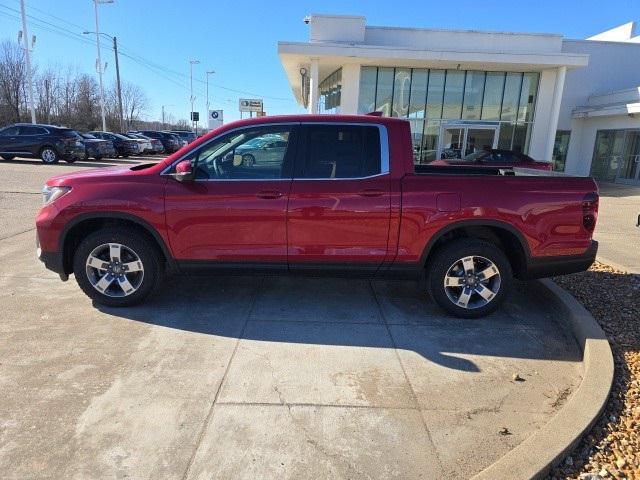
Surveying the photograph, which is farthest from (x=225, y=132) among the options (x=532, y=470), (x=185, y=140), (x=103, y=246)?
(x=185, y=140)

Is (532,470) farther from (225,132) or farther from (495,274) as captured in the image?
(225,132)

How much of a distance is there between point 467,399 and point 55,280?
4.71 meters

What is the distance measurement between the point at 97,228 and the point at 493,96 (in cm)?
1974

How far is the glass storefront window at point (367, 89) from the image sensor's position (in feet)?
65.5

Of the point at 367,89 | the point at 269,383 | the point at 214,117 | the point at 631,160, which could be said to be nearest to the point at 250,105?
the point at 214,117

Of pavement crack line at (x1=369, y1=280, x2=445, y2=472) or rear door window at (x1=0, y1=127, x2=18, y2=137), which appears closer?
pavement crack line at (x1=369, y1=280, x2=445, y2=472)

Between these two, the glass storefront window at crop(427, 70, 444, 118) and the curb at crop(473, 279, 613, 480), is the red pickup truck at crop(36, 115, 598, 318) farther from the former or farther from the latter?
the glass storefront window at crop(427, 70, 444, 118)

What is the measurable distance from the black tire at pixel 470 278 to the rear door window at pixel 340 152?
3.50 feet

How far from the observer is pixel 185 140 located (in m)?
39.6

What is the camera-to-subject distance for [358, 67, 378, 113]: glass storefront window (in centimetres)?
1997

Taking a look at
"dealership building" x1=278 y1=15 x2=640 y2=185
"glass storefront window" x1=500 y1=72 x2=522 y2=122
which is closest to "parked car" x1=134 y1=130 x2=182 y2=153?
"dealership building" x1=278 y1=15 x2=640 y2=185

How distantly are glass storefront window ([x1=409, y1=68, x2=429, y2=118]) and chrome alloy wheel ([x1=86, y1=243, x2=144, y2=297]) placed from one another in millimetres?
18013

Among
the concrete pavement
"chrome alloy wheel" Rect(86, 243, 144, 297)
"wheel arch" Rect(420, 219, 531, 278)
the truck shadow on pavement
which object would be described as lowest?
the truck shadow on pavement

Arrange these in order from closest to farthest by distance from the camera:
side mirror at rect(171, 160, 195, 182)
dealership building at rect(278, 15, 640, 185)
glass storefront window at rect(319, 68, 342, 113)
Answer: side mirror at rect(171, 160, 195, 182), dealership building at rect(278, 15, 640, 185), glass storefront window at rect(319, 68, 342, 113)
